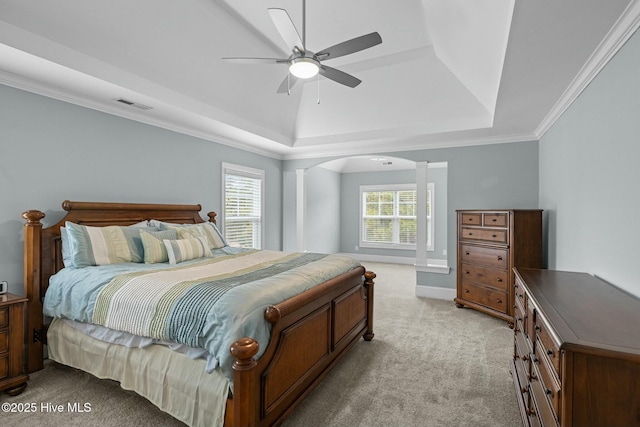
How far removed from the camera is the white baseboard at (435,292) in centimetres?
495

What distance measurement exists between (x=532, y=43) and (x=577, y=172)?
134cm

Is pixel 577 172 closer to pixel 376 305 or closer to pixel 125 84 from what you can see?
pixel 376 305

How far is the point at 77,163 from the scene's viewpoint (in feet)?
10.4

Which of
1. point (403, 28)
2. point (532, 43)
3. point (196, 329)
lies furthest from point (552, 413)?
point (403, 28)

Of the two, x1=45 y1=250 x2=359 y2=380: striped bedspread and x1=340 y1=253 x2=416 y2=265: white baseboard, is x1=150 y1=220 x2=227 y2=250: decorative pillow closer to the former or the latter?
x1=45 y1=250 x2=359 y2=380: striped bedspread

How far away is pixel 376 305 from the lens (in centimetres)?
466

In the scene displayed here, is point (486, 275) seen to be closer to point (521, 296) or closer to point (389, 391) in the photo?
point (521, 296)

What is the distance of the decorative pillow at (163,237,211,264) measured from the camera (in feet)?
10.1

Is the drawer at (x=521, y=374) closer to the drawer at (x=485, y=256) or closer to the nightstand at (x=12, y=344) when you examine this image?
the drawer at (x=485, y=256)

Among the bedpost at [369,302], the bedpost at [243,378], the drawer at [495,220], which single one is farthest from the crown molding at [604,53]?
the bedpost at [243,378]

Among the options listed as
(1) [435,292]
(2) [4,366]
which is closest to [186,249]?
(2) [4,366]

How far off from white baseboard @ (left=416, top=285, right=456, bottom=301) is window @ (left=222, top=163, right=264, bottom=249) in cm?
276

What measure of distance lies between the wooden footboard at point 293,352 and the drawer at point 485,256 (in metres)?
Result: 1.97

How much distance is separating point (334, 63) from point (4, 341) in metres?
4.03
